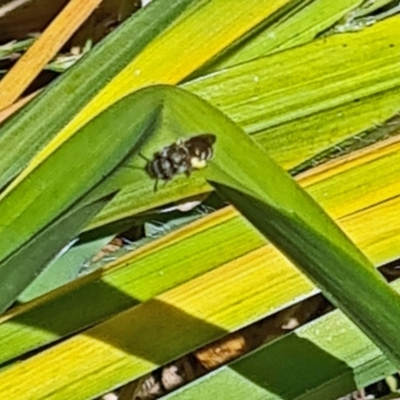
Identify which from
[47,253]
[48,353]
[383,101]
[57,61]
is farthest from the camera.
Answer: [57,61]

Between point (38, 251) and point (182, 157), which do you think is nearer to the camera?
point (38, 251)

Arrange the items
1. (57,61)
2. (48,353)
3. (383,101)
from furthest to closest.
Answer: (57,61) → (383,101) → (48,353)

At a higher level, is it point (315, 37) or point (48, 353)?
point (315, 37)

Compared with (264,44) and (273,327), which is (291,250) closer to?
(264,44)

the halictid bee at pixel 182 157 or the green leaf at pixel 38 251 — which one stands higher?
the halictid bee at pixel 182 157

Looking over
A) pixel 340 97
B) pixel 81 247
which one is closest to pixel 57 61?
pixel 81 247

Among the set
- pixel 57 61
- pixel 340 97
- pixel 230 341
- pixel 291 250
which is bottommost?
pixel 291 250

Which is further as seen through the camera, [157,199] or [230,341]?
[230,341]

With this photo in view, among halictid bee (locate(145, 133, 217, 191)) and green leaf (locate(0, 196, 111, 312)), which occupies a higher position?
halictid bee (locate(145, 133, 217, 191))
